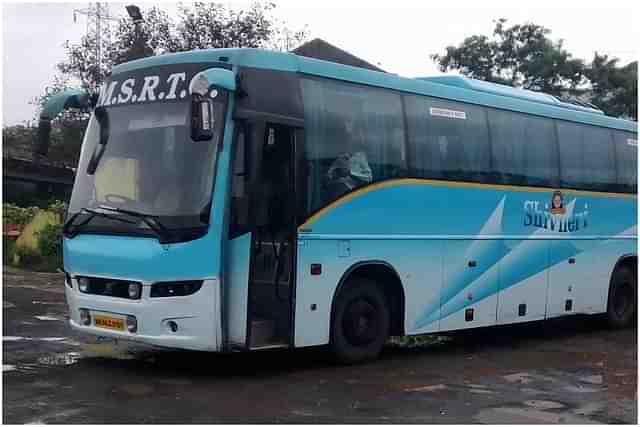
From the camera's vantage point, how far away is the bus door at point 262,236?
8820 millimetres

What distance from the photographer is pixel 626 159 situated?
14.5 m

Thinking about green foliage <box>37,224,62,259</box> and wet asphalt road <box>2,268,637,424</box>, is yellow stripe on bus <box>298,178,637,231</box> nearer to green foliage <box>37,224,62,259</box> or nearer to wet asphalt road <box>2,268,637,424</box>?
wet asphalt road <box>2,268,637,424</box>

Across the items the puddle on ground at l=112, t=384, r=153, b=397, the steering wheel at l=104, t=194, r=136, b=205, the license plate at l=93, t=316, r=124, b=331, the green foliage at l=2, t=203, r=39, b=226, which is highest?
the steering wheel at l=104, t=194, r=136, b=205

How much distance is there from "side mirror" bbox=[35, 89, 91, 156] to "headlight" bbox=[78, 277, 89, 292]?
1534mm

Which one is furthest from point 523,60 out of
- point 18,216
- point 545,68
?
point 18,216

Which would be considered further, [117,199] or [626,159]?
[626,159]

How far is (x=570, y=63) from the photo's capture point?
114 feet

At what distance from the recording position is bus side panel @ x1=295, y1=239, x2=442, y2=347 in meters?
9.40

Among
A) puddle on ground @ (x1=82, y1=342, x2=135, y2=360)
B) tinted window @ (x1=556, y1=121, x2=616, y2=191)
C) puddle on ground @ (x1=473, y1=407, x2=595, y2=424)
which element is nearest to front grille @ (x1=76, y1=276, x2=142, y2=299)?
puddle on ground @ (x1=82, y1=342, x2=135, y2=360)

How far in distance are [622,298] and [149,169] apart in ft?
29.4

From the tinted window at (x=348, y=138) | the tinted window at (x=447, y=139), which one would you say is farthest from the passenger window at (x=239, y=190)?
the tinted window at (x=447, y=139)

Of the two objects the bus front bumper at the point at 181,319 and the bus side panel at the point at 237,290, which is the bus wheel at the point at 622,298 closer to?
the bus side panel at the point at 237,290

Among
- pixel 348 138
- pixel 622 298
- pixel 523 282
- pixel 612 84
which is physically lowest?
pixel 622 298

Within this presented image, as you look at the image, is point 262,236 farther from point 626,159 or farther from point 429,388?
point 626,159
